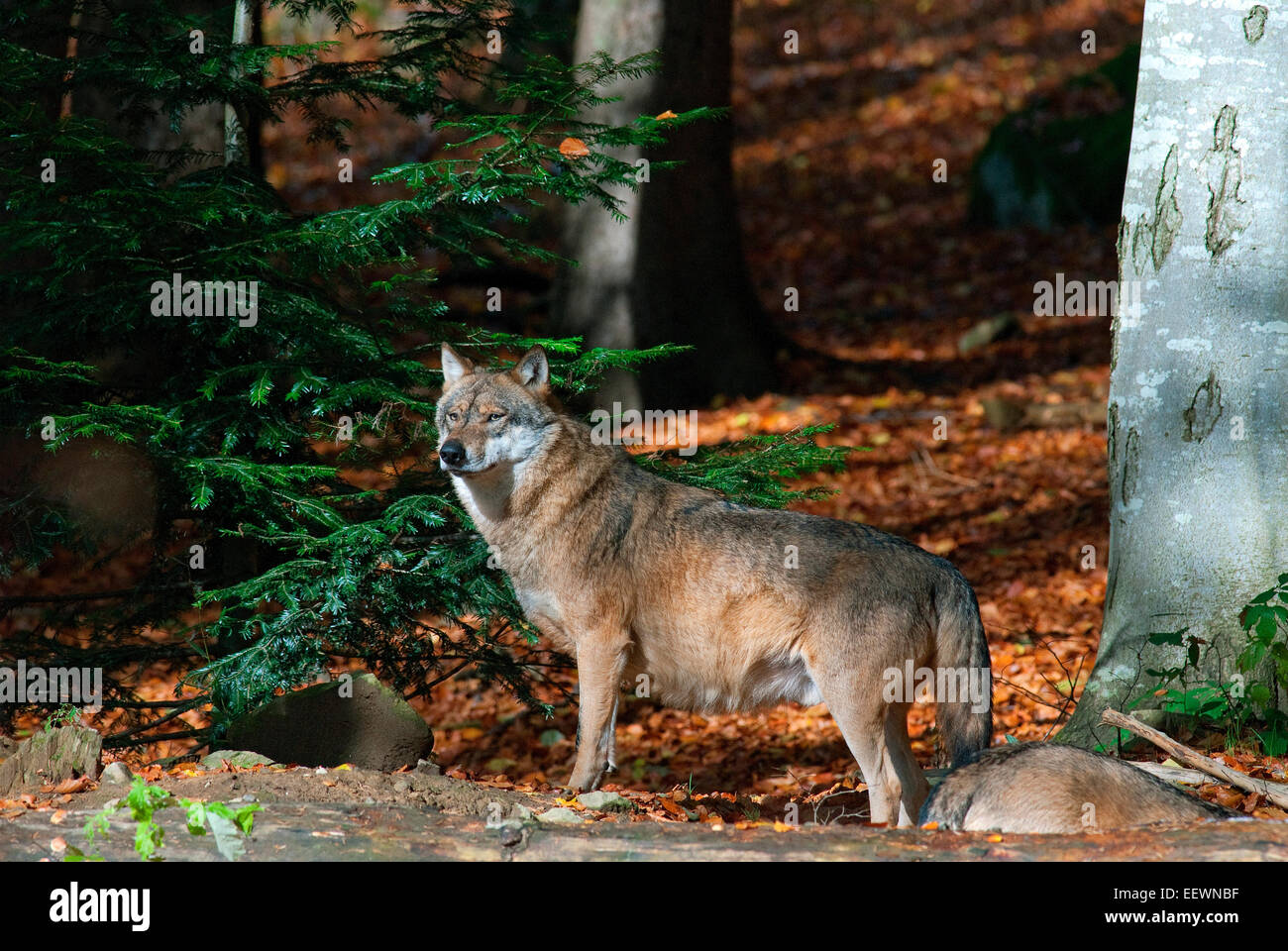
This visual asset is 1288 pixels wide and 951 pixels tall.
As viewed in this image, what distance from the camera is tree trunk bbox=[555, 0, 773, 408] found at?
557 inches

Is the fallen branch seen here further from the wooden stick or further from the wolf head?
the wolf head

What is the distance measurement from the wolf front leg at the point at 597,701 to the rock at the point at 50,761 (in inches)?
95.0

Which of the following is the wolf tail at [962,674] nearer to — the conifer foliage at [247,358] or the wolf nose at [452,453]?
the conifer foliage at [247,358]

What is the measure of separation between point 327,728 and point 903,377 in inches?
418

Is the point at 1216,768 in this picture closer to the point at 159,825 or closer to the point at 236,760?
the point at 159,825

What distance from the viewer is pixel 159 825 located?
478 centimetres

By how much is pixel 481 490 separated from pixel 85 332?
8.77 ft

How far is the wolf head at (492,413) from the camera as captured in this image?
6594mm

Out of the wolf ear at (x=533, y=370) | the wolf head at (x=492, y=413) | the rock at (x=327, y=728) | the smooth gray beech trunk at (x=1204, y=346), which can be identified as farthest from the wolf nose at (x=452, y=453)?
the smooth gray beech trunk at (x=1204, y=346)

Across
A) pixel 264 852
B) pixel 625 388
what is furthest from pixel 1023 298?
pixel 264 852

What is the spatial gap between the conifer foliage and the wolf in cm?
264

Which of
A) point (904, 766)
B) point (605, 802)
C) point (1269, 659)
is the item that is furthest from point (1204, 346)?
point (605, 802)

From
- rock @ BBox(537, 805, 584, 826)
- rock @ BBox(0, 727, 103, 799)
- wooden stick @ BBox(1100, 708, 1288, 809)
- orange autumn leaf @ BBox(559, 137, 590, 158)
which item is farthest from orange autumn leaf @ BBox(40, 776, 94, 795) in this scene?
wooden stick @ BBox(1100, 708, 1288, 809)

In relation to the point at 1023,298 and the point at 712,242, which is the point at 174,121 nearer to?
the point at 712,242
